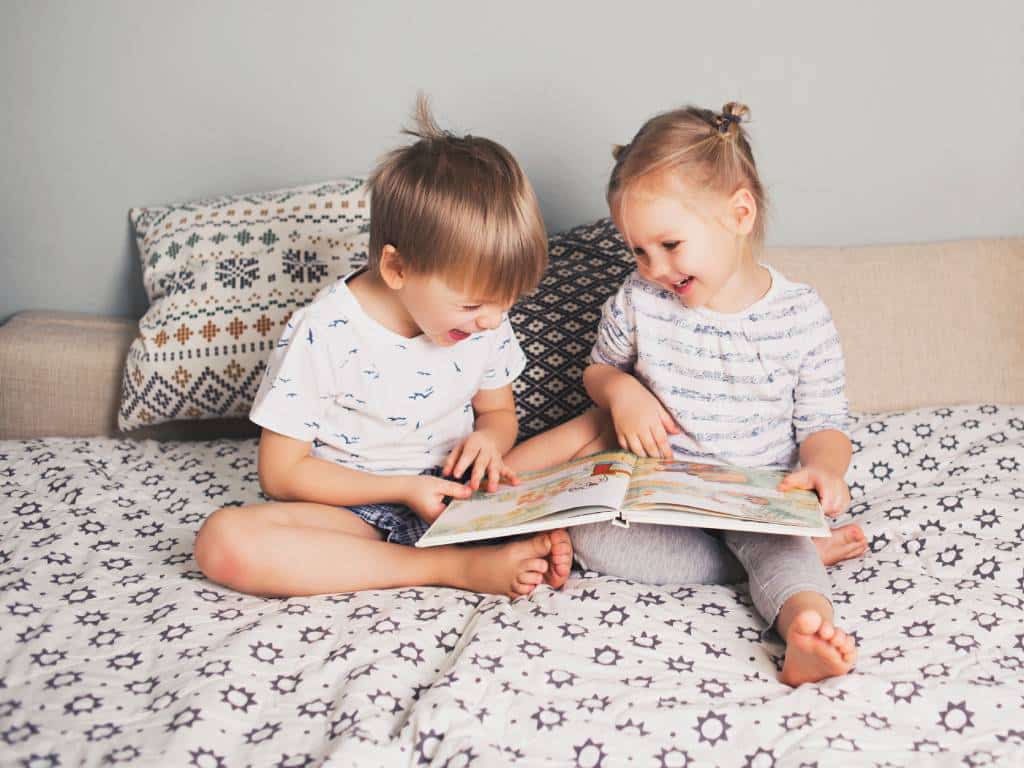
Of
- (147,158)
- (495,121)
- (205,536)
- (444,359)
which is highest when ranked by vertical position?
(495,121)

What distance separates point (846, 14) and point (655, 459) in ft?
3.07

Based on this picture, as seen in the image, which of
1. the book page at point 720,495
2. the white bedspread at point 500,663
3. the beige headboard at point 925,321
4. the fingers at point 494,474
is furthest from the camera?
the beige headboard at point 925,321

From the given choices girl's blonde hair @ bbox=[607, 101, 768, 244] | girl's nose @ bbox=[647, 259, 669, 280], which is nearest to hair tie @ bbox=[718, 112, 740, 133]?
girl's blonde hair @ bbox=[607, 101, 768, 244]

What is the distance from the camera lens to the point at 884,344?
5.28 ft

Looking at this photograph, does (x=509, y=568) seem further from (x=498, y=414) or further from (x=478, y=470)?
(x=498, y=414)

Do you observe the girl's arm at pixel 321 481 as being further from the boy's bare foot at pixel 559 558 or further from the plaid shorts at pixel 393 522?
the boy's bare foot at pixel 559 558

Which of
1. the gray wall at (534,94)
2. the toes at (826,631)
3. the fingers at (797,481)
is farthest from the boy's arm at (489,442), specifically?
the gray wall at (534,94)

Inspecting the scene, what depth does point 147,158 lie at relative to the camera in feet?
5.87

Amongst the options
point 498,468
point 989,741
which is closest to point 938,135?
point 498,468

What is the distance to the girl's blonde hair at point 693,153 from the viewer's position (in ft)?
3.80

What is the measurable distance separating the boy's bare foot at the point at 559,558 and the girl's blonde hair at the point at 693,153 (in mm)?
404

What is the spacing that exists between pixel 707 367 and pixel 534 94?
2.32 ft

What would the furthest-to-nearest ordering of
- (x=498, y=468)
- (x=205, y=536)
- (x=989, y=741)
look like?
(x=498, y=468) < (x=205, y=536) < (x=989, y=741)

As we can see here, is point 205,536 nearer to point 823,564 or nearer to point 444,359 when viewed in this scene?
point 444,359
